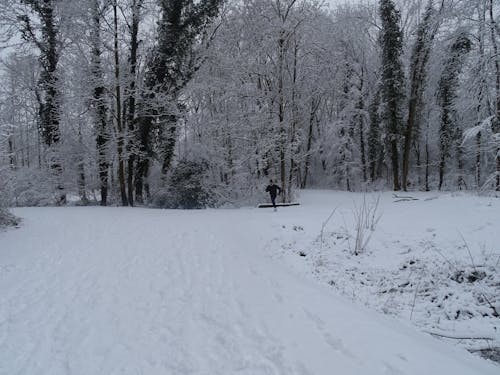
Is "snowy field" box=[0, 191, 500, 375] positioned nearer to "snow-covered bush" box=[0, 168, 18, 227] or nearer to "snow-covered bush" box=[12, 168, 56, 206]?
"snow-covered bush" box=[0, 168, 18, 227]

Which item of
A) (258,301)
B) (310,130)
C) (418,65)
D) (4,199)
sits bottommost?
(258,301)

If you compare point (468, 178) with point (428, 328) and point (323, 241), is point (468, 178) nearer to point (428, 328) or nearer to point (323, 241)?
point (323, 241)

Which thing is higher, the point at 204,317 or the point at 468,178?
the point at 468,178

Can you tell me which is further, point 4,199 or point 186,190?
point 186,190

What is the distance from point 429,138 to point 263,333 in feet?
106

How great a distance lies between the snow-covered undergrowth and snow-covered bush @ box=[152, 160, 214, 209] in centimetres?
936

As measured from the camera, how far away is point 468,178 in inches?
1107

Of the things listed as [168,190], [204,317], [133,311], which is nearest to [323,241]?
[204,317]

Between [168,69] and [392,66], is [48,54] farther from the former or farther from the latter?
[392,66]

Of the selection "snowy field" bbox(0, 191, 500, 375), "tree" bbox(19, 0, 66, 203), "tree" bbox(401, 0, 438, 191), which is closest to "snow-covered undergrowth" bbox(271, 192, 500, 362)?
"snowy field" bbox(0, 191, 500, 375)

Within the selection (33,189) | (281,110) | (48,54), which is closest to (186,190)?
(281,110)

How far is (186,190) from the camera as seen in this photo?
1736 cm

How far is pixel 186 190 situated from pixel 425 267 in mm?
13426

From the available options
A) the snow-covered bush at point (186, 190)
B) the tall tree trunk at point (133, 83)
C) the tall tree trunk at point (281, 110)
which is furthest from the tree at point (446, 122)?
the tall tree trunk at point (133, 83)
